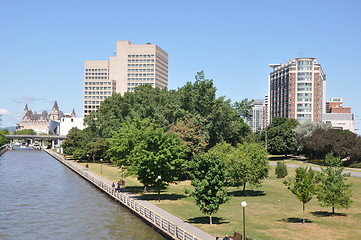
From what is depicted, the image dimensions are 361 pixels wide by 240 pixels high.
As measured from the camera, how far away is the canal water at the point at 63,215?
3597cm

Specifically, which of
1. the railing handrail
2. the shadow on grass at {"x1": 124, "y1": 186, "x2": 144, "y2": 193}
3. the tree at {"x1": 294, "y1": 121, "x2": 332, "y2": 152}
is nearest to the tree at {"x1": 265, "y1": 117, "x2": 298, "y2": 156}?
the tree at {"x1": 294, "y1": 121, "x2": 332, "y2": 152}

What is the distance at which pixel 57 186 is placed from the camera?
6800cm

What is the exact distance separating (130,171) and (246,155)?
15124 mm

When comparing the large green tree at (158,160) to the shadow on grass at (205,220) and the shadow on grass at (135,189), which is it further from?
the shadow on grass at (205,220)

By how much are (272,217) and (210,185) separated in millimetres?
7871

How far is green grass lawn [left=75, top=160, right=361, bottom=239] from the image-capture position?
105 feet

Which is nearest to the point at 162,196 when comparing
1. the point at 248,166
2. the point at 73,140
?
the point at 248,166

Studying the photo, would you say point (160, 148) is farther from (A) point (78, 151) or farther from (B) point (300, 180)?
(A) point (78, 151)

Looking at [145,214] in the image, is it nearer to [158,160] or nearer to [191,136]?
[158,160]

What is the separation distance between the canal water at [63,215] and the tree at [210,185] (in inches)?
182

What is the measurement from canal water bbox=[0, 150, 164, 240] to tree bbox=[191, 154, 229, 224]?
15.1 ft

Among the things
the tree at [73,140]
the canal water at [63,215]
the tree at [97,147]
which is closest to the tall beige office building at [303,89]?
the tree at [73,140]

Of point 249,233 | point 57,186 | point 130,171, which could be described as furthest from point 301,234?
point 57,186

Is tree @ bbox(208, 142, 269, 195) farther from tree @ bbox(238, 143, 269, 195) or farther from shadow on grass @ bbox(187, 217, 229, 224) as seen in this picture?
shadow on grass @ bbox(187, 217, 229, 224)
